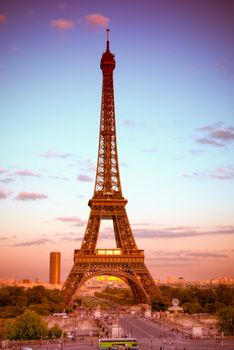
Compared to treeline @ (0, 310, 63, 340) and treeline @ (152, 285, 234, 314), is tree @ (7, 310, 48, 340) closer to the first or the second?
treeline @ (0, 310, 63, 340)

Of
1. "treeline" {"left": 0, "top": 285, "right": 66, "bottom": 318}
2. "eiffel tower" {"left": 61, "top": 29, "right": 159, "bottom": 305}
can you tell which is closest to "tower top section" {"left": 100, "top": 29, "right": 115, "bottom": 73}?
"eiffel tower" {"left": 61, "top": 29, "right": 159, "bottom": 305}

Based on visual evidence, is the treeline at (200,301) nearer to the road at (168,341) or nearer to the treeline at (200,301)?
the treeline at (200,301)

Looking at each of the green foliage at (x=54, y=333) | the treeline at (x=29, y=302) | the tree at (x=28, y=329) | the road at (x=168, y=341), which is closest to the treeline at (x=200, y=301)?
the treeline at (x=29, y=302)

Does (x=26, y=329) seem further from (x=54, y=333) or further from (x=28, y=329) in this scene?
(x=54, y=333)

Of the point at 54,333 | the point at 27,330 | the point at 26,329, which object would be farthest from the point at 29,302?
the point at 27,330

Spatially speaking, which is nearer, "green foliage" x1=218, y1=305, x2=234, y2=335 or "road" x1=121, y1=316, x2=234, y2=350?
"road" x1=121, y1=316, x2=234, y2=350
